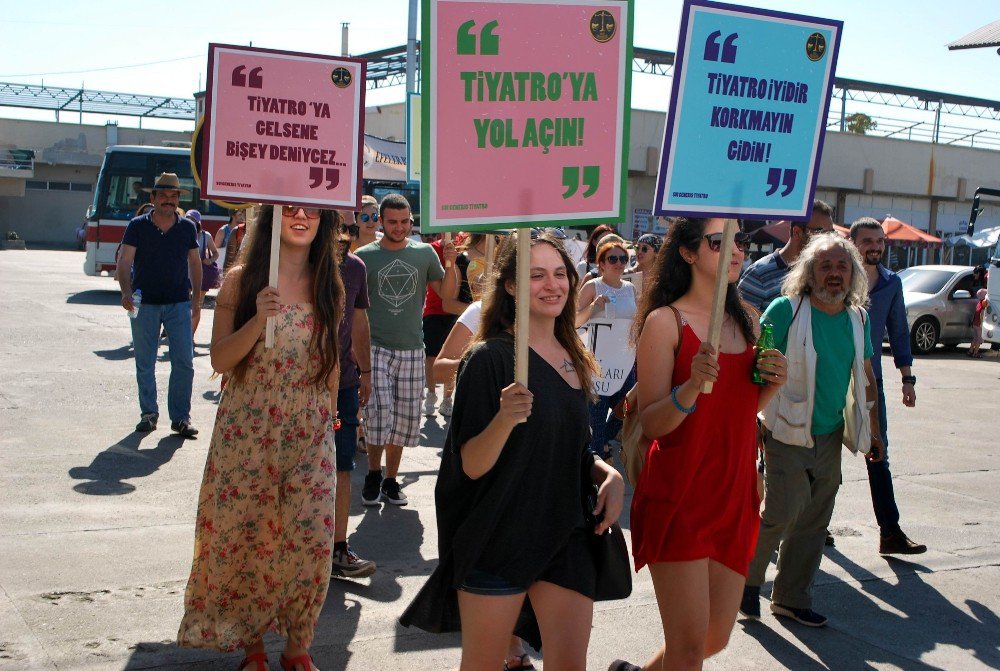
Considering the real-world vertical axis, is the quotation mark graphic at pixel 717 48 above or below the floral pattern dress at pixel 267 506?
above

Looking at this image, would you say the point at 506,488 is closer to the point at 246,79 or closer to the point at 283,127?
the point at 283,127

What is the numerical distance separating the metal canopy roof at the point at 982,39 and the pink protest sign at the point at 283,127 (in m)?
6.66

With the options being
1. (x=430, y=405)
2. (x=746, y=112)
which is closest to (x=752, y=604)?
(x=746, y=112)

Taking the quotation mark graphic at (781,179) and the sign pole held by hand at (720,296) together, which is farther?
the quotation mark graphic at (781,179)

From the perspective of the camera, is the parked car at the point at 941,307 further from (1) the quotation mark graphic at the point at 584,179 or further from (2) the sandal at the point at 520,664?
(1) the quotation mark graphic at the point at 584,179

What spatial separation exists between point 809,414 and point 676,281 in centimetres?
168

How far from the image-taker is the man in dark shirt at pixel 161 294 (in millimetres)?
9039

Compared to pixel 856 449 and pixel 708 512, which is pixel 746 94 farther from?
pixel 856 449

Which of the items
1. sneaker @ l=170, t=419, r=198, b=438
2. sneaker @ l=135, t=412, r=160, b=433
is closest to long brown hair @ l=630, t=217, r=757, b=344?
sneaker @ l=170, t=419, r=198, b=438

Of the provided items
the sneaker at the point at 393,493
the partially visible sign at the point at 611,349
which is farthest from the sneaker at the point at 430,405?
the sneaker at the point at 393,493

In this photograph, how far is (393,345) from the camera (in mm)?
7266

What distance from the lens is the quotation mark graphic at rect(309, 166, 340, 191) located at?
14.4 feet

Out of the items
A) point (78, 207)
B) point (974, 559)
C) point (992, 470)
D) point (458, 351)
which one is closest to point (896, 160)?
point (992, 470)

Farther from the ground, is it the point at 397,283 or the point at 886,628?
the point at 397,283
